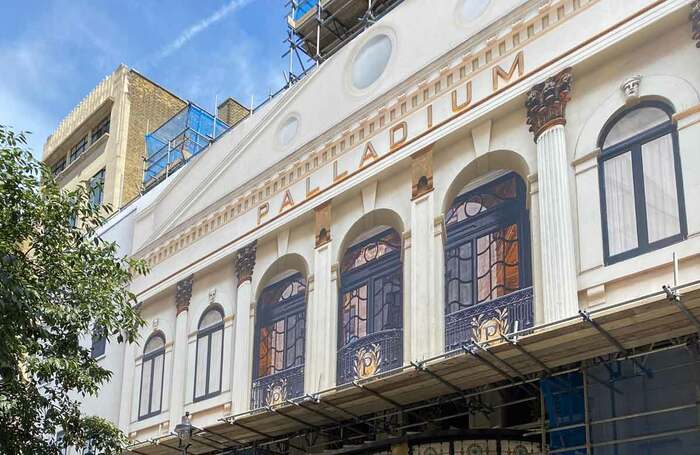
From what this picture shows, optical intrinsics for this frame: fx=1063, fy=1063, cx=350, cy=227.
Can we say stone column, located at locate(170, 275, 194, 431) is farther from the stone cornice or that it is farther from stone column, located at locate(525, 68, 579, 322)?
stone column, located at locate(525, 68, 579, 322)

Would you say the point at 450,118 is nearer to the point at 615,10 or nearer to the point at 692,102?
the point at 615,10

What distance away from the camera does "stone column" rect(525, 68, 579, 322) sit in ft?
56.3

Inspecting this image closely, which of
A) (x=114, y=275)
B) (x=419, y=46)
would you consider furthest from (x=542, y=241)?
(x=114, y=275)

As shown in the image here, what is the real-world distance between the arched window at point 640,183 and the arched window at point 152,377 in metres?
14.1

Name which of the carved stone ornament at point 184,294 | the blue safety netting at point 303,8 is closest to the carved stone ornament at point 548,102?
the carved stone ornament at point 184,294

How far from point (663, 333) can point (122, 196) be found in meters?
28.9

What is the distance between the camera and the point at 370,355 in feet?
67.7

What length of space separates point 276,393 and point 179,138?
19078 mm

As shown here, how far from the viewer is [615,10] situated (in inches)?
711

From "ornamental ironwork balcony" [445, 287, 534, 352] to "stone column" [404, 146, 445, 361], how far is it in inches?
11.4

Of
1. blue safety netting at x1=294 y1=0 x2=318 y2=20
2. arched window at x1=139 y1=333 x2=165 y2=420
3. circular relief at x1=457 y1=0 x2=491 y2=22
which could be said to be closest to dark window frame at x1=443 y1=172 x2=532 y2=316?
circular relief at x1=457 y1=0 x2=491 y2=22

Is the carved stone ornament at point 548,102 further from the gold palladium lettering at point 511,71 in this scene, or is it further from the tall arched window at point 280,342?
the tall arched window at point 280,342

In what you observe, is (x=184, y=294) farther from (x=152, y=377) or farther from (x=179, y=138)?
(x=179, y=138)

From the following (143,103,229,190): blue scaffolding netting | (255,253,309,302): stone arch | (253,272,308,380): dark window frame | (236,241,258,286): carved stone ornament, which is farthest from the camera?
(143,103,229,190): blue scaffolding netting
